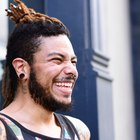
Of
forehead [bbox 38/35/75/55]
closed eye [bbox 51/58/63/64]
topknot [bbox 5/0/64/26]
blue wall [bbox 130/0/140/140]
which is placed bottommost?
blue wall [bbox 130/0/140/140]

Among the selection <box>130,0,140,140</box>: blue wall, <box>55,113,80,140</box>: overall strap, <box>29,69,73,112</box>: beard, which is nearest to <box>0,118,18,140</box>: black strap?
<box>29,69,73,112</box>: beard

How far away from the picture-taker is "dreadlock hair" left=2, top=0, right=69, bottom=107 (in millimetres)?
3686

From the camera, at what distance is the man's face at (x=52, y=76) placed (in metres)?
3.63

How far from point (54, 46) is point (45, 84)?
0.23 m

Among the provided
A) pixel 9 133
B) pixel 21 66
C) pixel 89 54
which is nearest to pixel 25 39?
pixel 21 66

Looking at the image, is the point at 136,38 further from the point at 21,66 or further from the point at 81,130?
the point at 21,66

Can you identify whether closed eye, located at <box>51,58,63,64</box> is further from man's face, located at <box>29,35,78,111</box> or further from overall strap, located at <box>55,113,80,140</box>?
overall strap, located at <box>55,113,80,140</box>

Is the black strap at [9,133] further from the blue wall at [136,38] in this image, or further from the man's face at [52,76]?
the blue wall at [136,38]

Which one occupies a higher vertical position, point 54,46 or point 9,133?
point 54,46

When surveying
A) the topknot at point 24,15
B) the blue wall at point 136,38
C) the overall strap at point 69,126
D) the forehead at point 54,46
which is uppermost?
the topknot at point 24,15

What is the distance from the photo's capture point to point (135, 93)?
7.68 metres

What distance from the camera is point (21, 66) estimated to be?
3.69 m

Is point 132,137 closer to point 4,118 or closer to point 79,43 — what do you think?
point 79,43

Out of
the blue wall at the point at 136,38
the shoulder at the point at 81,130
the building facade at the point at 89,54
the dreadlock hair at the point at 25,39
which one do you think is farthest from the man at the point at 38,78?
the blue wall at the point at 136,38
